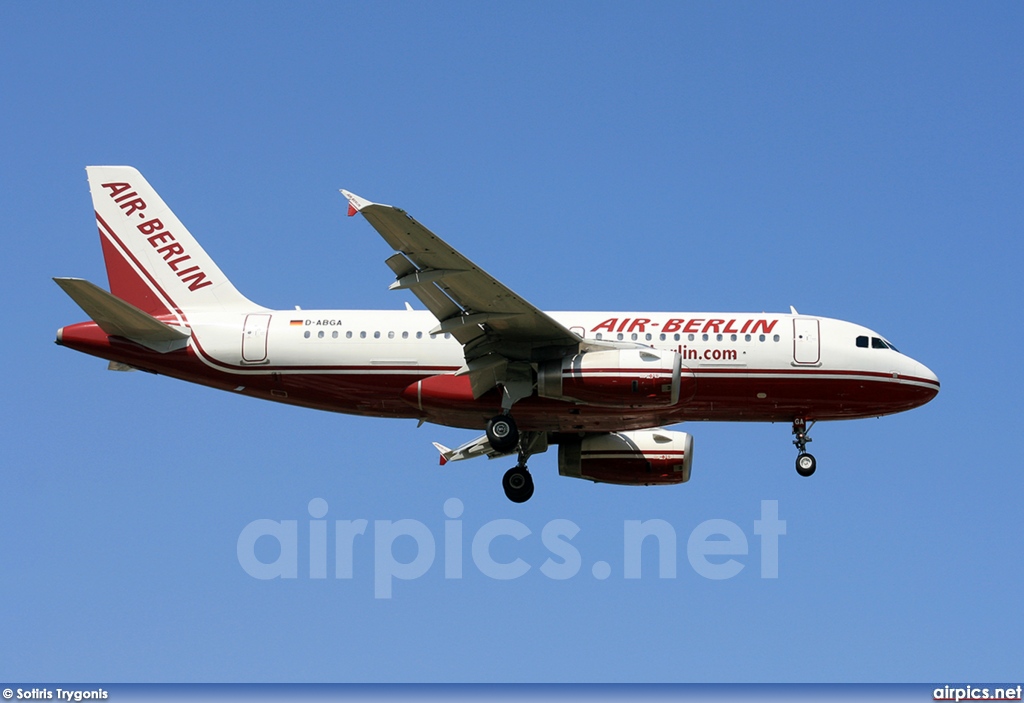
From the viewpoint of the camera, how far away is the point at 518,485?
43250mm

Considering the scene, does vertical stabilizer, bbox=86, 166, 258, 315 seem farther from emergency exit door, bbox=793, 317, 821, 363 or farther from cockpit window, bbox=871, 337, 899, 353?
cockpit window, bbox=871, 337, 899, 353

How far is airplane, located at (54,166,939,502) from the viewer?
38.9 m

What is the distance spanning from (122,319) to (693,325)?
15.4 metres

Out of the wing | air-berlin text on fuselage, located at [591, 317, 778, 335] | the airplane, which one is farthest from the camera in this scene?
air-berlin text on fuselage, located at [591, 317, 778, 335]

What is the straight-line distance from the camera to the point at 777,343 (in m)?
40.9

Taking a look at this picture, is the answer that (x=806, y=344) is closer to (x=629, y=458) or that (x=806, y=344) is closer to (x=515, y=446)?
(x=629, y=458)

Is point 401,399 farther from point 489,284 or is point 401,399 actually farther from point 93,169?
point 93,169

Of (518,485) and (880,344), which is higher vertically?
(880,344)

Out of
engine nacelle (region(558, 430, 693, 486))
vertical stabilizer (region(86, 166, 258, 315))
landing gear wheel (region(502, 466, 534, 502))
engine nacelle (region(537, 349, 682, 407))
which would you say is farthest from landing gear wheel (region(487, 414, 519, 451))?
vertical stabilizer (region(86, 166, 258, 315))

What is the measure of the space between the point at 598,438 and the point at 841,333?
7925 mm

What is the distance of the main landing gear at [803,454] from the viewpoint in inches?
1635

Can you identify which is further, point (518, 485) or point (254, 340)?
point (518, 485)

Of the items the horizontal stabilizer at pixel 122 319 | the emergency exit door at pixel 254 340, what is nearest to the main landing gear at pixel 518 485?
the emergency exit door at pixel 254 340

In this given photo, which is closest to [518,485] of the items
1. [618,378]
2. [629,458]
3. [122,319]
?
[629,458]
